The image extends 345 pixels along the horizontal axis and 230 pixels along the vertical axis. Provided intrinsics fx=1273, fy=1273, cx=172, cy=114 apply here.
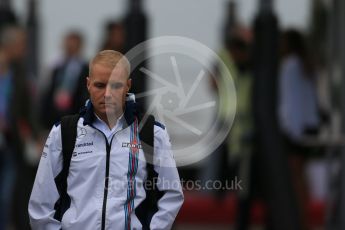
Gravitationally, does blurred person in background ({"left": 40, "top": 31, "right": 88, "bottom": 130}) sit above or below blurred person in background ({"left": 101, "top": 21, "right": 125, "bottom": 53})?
below

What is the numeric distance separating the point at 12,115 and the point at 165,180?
456 centimetres

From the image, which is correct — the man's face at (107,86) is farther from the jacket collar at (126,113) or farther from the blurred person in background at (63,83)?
the blurred person in background at (63,83)

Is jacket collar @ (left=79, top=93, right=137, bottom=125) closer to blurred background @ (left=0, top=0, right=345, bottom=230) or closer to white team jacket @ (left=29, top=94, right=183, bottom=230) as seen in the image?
white team jacket @ (left=29, top=94, right=183, bottom=230)

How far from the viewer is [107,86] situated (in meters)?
4.71

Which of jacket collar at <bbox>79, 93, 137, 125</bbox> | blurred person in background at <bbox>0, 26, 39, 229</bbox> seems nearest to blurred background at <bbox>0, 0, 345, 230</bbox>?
blurred person in background at <bbox>0, 26, 39, 229</bbox>

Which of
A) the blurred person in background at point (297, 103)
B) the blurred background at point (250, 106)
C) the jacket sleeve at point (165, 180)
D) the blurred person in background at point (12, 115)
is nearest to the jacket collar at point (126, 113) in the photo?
the jacket sleeve at point (165, 180)

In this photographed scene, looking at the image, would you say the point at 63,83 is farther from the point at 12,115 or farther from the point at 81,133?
the point at 81,133

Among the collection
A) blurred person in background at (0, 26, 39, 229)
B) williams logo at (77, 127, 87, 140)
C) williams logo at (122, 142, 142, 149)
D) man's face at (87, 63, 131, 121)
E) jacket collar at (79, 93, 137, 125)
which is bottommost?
blurred person in background at (0, 26, 39, 229)

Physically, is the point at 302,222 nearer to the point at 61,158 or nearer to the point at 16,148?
the point at 16,148

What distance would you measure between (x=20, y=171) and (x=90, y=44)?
3.98 metres

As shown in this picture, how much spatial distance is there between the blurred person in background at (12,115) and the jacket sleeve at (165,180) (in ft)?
14.3

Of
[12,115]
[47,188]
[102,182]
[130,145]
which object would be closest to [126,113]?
[130,145]

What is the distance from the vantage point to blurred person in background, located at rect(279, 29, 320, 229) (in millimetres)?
9961

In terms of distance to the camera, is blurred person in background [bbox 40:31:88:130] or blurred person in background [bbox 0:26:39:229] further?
blurred person in background [bbox 40:31:88:130]
